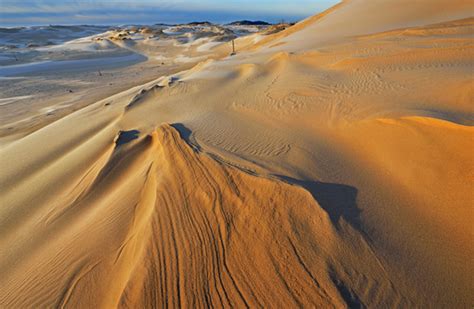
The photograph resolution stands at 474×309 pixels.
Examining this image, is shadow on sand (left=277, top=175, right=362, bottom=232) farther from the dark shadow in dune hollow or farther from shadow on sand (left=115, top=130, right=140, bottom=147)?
shadow on sand (left=115, top=130, right=140, bottom=147)

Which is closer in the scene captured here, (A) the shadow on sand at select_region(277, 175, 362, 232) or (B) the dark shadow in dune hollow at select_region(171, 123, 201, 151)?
(A) the shadow on sand at select_region(277, 175, 362, 232)

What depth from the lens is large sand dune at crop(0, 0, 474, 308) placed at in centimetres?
229

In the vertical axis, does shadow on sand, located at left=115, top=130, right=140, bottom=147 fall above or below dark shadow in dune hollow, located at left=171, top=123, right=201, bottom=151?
below

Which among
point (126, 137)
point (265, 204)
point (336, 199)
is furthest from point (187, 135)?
point (336, 199)

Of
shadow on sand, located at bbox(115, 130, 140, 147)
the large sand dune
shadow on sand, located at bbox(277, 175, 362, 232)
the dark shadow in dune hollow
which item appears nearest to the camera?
the large sand dune

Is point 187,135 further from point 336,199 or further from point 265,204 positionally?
point 336,199

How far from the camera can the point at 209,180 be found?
3.30 meters

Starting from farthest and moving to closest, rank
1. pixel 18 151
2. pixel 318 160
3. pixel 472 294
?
pixel 18 151
pixel 318 160
pixel 472 294

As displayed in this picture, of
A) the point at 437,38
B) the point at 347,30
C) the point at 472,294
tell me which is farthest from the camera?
the point at 347,30

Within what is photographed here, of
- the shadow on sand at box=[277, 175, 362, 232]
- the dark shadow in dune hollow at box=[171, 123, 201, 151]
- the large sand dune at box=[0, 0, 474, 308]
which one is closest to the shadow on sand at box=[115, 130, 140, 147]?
the large sand dune at box=[0, 0, 474, 308]

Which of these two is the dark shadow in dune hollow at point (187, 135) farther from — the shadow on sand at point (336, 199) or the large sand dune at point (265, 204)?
the shadow on sand at point (336, 199)

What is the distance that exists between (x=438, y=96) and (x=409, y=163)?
2243 mm

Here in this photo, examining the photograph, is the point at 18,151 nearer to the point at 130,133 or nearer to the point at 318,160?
the point at 130,133

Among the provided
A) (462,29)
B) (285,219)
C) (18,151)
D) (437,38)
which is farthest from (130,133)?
(462,29)
